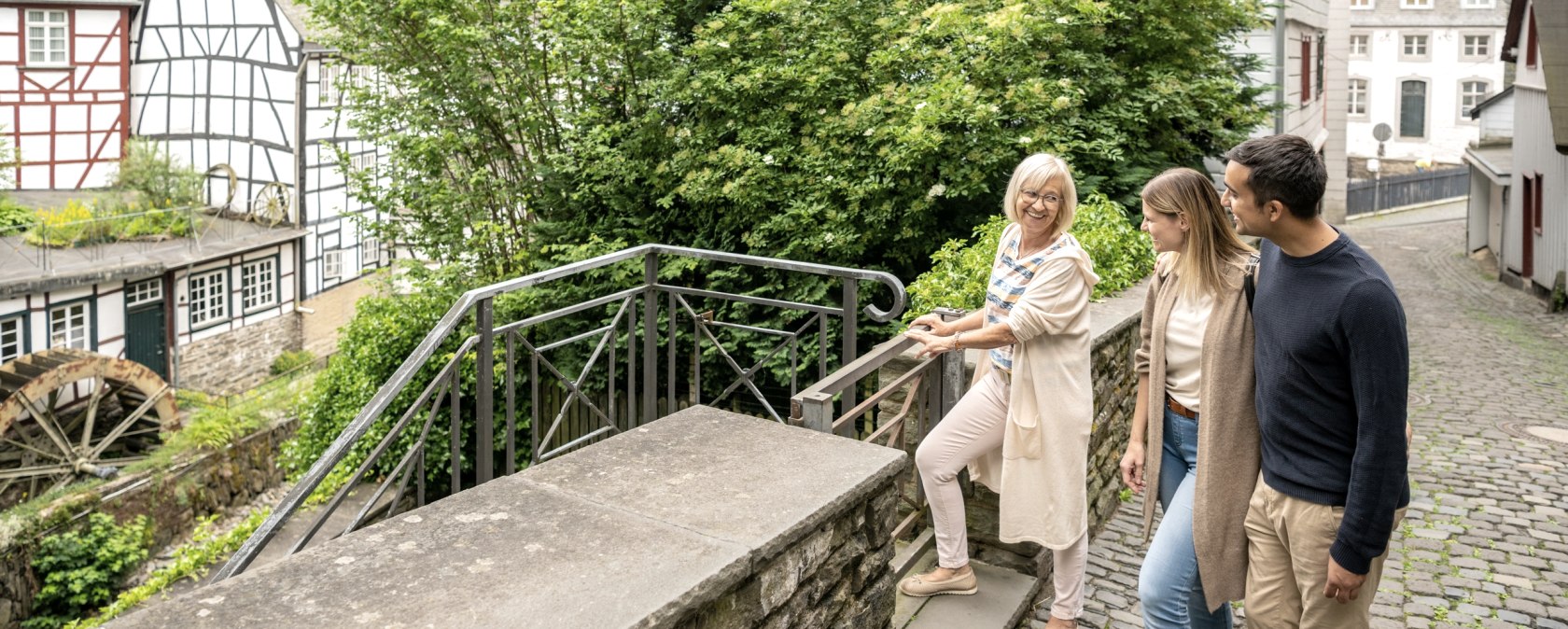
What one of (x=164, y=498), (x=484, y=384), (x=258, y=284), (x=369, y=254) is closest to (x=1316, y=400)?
(x=484, y=384)

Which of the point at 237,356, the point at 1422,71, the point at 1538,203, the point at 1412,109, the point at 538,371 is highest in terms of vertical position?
the point at 1422,71

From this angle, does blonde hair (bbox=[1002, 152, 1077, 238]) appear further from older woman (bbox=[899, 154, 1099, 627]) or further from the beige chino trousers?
the beige chino trousers

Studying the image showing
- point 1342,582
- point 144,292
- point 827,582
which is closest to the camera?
point 1342,582

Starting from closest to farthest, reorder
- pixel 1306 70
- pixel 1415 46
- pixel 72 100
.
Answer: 1. pixel 1306 70
2. pixel 72 100
3. pixel 1415 46

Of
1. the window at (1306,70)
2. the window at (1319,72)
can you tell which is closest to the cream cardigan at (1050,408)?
the window at (1306,70)

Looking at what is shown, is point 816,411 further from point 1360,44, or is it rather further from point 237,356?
point 1360,44

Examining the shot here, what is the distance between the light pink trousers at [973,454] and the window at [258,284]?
2423 cm

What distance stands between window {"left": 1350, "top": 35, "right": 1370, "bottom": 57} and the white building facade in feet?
0.11

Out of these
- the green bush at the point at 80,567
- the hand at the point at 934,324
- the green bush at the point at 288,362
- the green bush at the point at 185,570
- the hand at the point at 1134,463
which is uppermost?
the hand at the point at 934,324

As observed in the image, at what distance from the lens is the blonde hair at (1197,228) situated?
3.23m

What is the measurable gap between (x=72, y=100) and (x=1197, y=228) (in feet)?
90.4

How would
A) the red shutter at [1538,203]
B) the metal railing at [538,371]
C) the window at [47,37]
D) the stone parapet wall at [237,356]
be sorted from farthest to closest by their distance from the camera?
the window at [47,37]
the stone parapet wall at [237,356]
the red shutter at [1538,203]
the metal railing at [538,371]

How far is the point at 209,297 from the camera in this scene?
2467cm

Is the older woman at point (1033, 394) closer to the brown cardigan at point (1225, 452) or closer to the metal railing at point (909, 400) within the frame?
the metal railing at point (909, 400)
